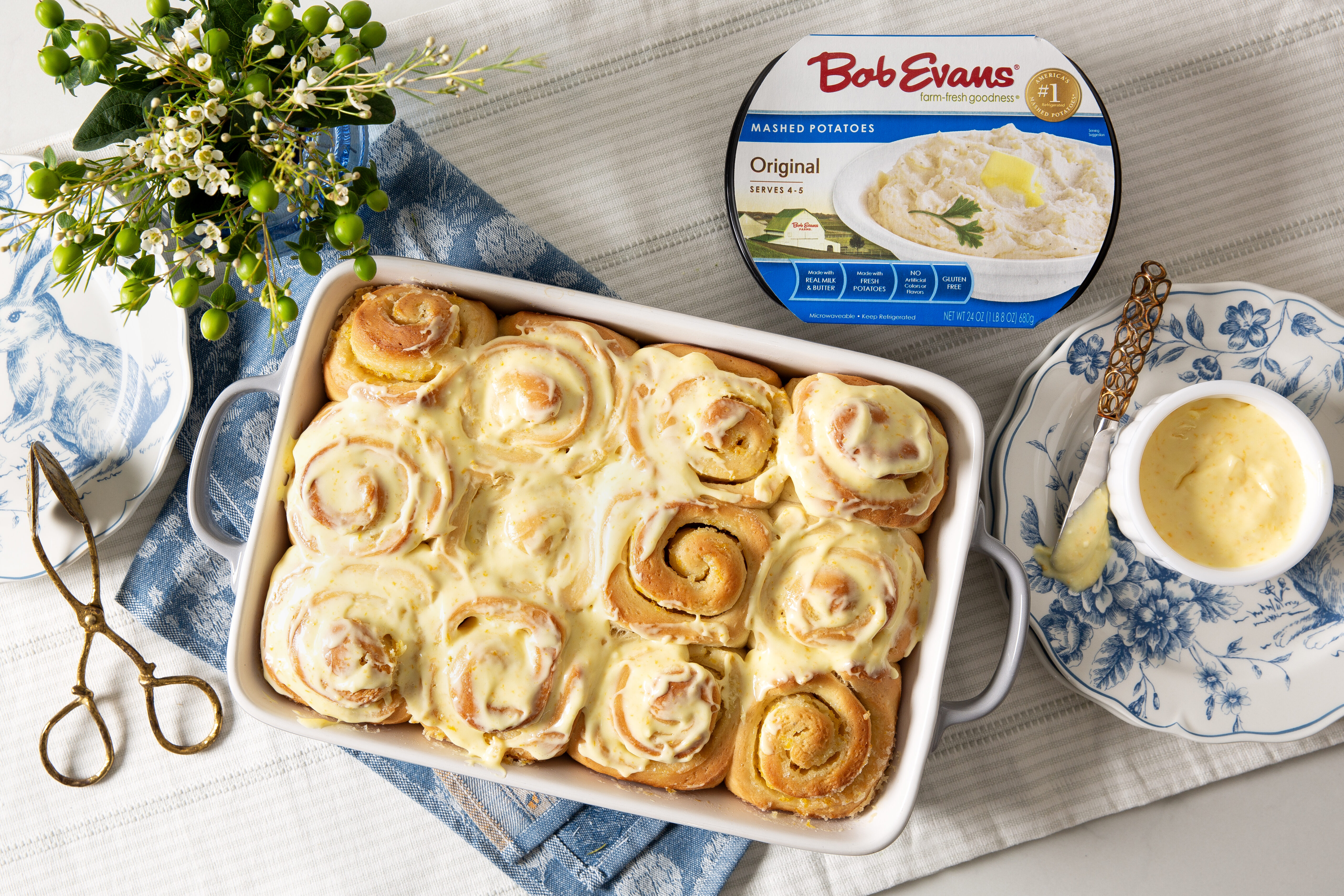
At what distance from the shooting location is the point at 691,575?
1.25 meters

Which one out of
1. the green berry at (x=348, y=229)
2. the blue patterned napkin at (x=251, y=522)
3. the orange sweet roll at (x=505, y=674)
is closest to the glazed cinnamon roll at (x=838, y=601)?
the orange sweet roll at (x=505, y=674)

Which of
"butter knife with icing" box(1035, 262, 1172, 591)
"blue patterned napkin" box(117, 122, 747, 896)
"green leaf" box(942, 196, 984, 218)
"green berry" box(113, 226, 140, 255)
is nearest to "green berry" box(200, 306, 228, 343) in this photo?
"green berry" box(113, 226, 140, 255)

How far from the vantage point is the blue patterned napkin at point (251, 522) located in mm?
1519

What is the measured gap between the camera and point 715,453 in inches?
49.8

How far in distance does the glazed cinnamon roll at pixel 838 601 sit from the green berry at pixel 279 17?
95cm

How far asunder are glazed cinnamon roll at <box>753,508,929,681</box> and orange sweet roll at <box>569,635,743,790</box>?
8cm

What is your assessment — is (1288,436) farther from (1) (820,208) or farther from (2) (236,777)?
(2) (236,777)

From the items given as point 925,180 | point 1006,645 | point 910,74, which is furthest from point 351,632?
point 910,74

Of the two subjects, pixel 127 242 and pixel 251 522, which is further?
pixel 251 522

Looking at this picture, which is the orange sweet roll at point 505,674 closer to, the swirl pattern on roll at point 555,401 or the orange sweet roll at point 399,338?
the swirl pattern on roll at point 555,401

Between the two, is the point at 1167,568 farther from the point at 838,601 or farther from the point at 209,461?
the point at 209,461

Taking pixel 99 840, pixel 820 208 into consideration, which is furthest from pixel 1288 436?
pixel 99 840

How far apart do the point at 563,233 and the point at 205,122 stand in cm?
63

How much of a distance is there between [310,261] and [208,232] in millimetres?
130
